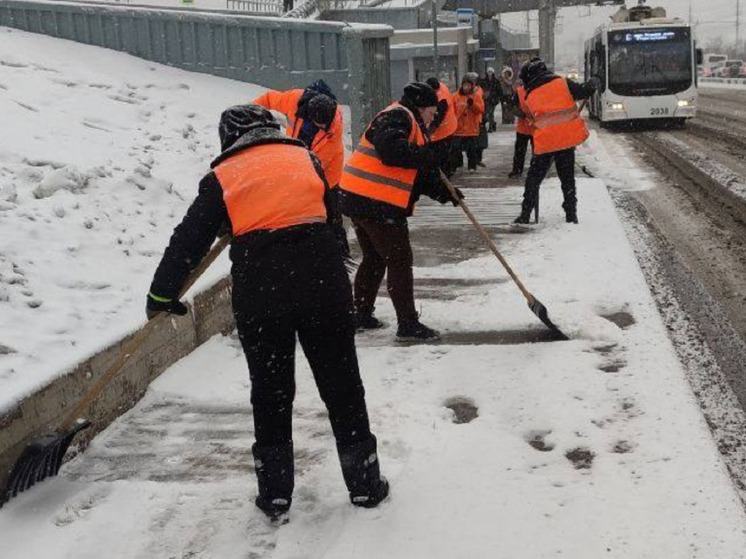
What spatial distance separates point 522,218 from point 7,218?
5.52 metres

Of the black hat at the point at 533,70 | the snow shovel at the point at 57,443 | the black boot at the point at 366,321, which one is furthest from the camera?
the black hat at the point at 533,70

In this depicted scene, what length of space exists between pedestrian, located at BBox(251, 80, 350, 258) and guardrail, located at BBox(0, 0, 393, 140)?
12.9ft

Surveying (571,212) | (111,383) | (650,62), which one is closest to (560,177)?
(571,212)

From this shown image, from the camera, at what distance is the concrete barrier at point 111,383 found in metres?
3.90

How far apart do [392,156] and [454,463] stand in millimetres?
2159

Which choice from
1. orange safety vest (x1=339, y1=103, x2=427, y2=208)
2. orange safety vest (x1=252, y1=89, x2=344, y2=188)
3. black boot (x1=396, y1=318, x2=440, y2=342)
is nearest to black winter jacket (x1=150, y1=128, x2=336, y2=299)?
orange safety vest (x1=339, y1=103, x2=427, y2=208)

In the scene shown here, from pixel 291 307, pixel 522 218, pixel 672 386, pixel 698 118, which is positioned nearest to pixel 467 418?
pixel 672 386

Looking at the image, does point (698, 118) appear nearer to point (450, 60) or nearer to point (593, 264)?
point (450, 60)

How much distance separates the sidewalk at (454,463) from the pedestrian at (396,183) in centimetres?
37

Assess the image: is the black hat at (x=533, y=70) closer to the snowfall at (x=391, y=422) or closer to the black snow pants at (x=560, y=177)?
the black snow pants at (x=560, y=177)

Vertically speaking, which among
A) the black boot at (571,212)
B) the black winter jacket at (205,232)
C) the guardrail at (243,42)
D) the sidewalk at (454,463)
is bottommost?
the sidewalk at (454,463)

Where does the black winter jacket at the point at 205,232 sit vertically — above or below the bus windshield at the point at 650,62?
below

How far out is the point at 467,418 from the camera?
453cm

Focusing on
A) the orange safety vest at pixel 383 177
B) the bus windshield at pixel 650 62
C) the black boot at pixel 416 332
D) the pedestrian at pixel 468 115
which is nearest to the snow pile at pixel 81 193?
the orange safety vest at pixel 383 177
